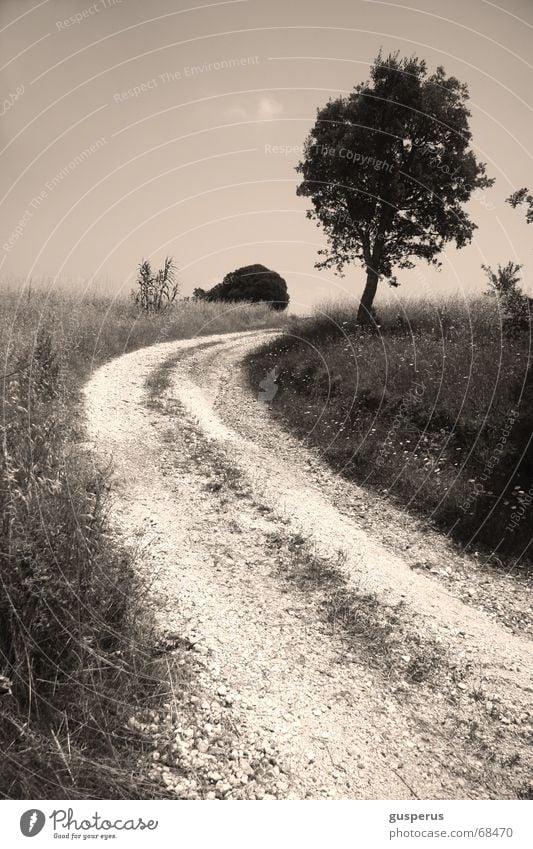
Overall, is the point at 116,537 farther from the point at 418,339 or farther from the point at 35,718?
the point at 418,339

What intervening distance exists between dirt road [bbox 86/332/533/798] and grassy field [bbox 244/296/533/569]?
866mm

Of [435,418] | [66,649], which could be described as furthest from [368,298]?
[66,649]

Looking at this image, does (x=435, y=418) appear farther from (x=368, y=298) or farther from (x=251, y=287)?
(x=251, y=287)

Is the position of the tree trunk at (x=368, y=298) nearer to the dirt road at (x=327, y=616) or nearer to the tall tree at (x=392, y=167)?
the tall tree at (x=392, y=167)

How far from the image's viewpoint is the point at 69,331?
18.0 m

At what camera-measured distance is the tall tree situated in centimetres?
1914

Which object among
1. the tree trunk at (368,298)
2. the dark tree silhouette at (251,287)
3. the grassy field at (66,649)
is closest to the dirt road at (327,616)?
the grassy field at (66,649)

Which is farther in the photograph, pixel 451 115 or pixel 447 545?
pixel 451 115

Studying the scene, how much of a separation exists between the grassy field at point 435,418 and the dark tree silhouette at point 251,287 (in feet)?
68.9

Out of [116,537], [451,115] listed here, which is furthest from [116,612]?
[451,115]

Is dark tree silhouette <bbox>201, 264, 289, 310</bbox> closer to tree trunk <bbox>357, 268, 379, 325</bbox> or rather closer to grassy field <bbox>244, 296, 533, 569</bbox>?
tree trunk <bbox>357, 268, 379, 325</bbox>

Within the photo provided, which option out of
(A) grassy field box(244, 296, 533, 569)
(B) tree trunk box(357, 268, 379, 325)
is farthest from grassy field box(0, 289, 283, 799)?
(B) tree trunk box(357, 268, 379, 325)

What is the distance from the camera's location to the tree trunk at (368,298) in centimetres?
2164

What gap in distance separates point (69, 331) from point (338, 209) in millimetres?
12927
